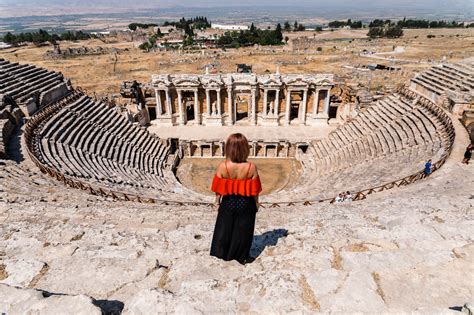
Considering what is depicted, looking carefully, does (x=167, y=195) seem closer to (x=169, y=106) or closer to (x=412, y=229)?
(x=412, y=229)

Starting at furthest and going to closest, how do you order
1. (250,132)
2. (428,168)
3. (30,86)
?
(250,132)
(30,86)
(428,168)

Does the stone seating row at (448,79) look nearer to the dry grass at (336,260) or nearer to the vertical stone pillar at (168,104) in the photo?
the vertical stone pillar at (168,104)

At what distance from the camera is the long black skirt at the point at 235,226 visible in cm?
623

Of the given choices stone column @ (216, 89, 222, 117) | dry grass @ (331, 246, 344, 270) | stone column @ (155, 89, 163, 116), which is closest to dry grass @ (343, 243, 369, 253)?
dry grass @ (331, 246, 344, 270)

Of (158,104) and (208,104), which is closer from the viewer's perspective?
(208,104)

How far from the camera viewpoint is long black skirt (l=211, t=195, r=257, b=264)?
623 cm

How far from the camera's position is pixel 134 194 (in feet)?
57.9

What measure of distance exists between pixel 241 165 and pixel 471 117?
23.8 metres

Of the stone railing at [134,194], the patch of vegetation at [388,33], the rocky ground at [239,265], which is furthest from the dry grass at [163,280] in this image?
A: the patch of vegetation at [388,33]

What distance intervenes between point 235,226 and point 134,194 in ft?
41.7

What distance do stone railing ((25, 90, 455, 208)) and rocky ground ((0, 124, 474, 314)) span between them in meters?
4.01

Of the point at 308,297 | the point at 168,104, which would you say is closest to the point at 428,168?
the point at 308,297

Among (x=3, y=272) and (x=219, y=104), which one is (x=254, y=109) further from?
(x=3, y=272)

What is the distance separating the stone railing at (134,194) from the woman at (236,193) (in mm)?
8794
